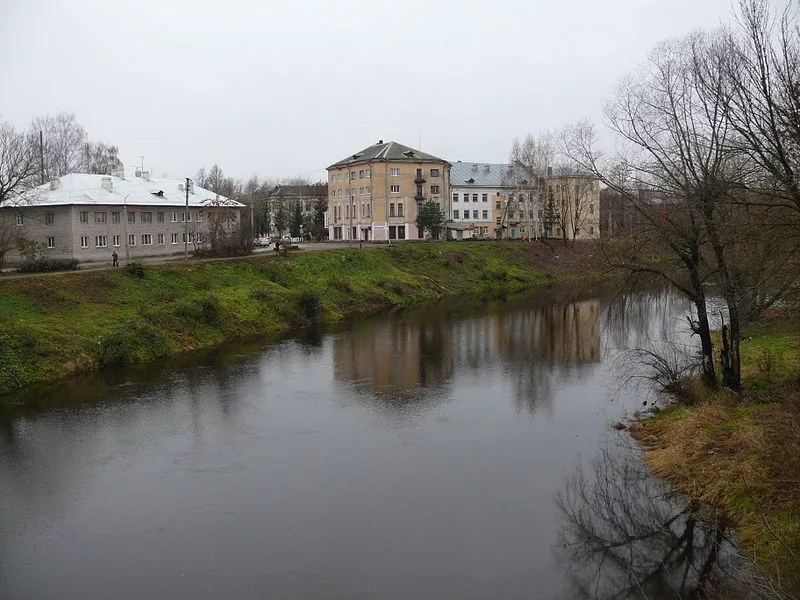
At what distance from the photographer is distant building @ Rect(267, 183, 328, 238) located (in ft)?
308

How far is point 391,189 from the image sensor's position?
66625mm

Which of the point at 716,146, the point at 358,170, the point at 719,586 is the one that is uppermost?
the point at 358,170

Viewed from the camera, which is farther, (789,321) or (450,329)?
(450,329)

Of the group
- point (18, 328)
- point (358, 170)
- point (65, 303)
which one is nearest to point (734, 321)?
point (18, 328)

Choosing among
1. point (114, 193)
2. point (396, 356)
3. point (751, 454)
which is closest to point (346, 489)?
point (751, 454)

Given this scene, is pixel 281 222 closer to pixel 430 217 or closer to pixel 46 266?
pixel 430 217

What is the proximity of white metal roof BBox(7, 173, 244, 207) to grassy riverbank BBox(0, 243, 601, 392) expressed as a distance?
981 cm

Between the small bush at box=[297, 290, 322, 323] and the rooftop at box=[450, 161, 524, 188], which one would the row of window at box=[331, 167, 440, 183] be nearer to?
the rooftop at box=[450, 161, 524, 188]

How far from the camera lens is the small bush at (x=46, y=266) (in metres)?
34.1

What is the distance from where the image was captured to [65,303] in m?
29.6

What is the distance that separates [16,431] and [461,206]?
6009cm

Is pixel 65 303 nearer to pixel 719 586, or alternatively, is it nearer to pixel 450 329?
pixel 450 329

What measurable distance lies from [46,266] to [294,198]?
239 ft

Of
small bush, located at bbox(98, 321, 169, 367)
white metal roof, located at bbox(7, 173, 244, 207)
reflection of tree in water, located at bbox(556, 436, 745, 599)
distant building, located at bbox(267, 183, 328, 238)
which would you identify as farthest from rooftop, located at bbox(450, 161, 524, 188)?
reflection of tree in water, located at bbox(556, 436, 745, 599)
